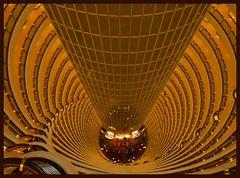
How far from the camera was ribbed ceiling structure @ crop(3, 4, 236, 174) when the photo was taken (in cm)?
801

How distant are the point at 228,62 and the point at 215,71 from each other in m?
1.72

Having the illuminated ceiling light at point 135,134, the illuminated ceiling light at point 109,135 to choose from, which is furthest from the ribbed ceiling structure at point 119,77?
the illuminated ceiling light at point 135,134

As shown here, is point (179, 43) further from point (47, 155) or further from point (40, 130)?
point (40, 130)

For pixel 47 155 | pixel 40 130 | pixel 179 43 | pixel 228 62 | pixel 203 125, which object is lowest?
pixel 47 155

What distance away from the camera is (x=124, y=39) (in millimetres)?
8289

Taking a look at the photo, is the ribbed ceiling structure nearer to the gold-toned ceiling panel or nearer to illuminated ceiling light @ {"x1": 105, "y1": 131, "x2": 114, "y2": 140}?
the gold-toned ceiling panel

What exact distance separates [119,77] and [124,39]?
3.56 m

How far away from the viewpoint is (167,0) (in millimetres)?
6934

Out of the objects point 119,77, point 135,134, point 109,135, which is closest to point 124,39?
point 119,77

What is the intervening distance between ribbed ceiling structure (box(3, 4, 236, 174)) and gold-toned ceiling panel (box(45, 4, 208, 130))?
4cm

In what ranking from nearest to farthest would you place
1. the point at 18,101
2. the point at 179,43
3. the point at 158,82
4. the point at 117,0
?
the point at 117,0, the point at 179,43, the point at 18,101, the point at 158,82

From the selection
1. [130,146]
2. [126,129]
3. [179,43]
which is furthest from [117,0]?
[130,146]

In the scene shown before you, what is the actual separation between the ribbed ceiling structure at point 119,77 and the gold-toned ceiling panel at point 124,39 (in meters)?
0.04

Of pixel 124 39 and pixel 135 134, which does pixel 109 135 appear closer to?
pixel 135 134
